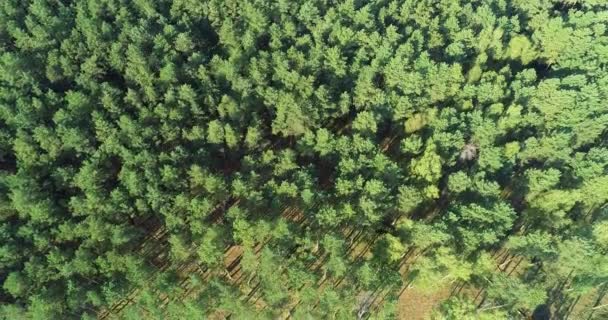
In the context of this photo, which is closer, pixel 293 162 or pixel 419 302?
pixel 419 302

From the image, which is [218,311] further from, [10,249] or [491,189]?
[491,189]

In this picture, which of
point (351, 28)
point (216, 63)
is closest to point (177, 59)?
point (216, 63)

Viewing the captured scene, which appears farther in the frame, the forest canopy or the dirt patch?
the dirt patch

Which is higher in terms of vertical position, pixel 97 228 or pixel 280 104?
pixel 280 104

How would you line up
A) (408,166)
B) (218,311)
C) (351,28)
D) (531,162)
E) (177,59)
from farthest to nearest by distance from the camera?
1. (351,28)
2. (177,59)
3. (531,162)
4. (408,166)
5. (218,311)

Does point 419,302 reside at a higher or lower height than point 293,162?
lower

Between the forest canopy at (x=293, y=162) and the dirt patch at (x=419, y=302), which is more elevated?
the forest canopy at (x=293, y=162)

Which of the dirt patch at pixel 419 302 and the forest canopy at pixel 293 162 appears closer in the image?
the forest canopy at pixel 293 162

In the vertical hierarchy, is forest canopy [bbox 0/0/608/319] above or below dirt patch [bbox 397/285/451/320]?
above
